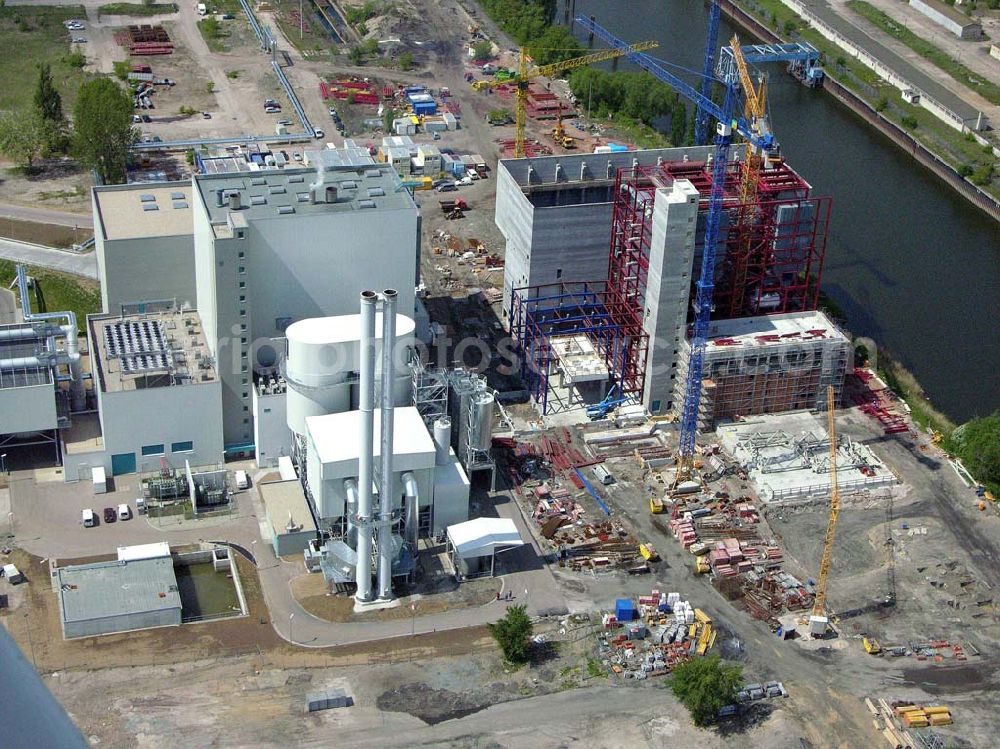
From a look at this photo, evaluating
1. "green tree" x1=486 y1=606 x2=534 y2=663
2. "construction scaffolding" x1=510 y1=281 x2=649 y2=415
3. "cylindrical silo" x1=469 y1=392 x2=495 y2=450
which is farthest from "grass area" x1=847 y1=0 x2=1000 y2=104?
"green tree" x1=486 y1=606 x2=534 y2=663

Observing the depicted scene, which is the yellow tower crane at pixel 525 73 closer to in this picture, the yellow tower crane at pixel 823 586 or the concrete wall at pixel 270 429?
the concrete wall at pixel 270 429

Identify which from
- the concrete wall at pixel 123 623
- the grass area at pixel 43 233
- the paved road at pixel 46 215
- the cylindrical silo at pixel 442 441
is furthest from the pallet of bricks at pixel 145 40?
the concrete wall at pixel 123 623

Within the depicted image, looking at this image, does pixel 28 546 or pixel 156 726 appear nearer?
pixel 156 726

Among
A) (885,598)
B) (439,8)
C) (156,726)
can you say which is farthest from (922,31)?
(156,726)

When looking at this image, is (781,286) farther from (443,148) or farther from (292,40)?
(292,40)

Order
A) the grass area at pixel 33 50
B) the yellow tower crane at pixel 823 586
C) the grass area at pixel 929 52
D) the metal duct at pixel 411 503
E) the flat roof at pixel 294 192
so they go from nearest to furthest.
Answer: the yellow tower crane at pixel 823 586 < the metal duct at pixel 411 503 < the flat roof at pixel 294 192 < the grass area at pixel 33 50 < the grass area at pixel 929 52

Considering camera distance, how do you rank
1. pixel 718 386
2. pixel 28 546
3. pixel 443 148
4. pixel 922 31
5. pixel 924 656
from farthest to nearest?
pixel 922 31
pixel 443 148
pixel 718 386
pixel 28 546
pixel 924 656

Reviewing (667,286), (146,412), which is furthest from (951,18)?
(146,412)

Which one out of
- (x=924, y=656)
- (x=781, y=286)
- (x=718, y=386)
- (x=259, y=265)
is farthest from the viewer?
(x=781, y=286)
